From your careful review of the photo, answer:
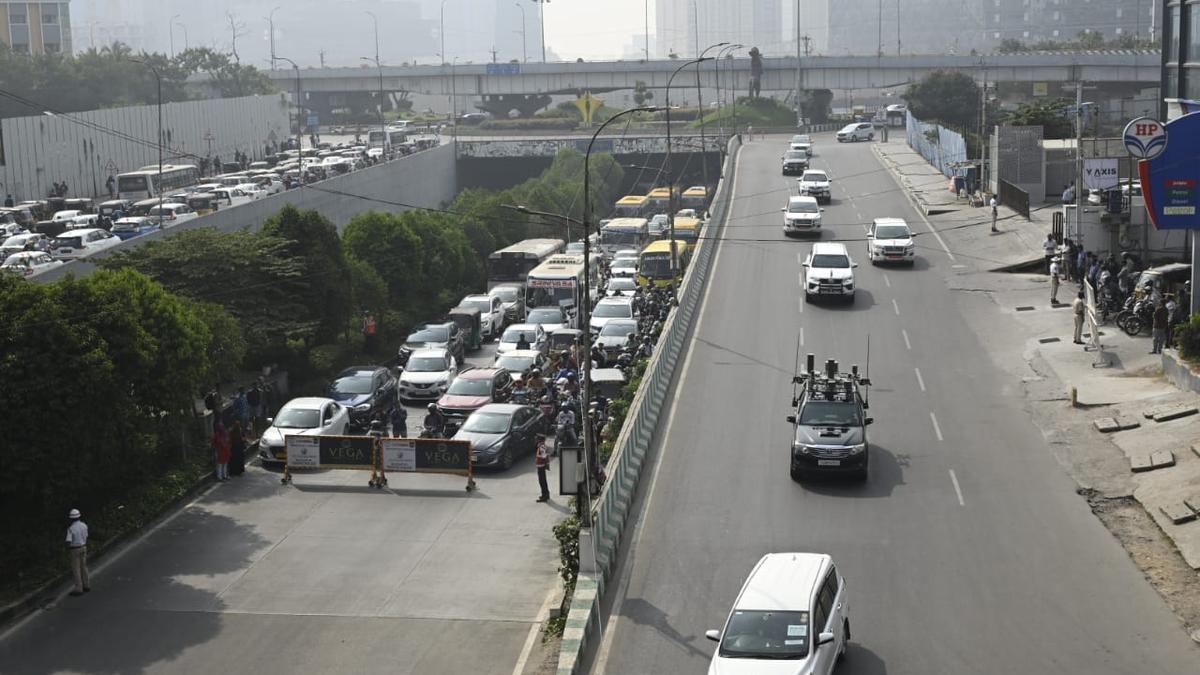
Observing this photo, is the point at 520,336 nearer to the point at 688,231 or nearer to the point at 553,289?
the point at 553,289

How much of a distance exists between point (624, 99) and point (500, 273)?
144681mm

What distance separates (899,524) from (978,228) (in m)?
31.0

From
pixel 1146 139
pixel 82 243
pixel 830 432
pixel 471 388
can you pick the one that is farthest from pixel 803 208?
pixel 830 432

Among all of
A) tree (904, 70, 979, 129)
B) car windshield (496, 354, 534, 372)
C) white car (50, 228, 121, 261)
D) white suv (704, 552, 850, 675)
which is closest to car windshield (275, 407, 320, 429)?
car windshield (496, 354, 534, 372)

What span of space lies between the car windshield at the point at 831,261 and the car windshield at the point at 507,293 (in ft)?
50.3

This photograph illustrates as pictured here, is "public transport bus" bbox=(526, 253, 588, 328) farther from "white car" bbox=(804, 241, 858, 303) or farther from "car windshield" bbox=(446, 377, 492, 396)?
"car windshield" bbox=(446, 377, 492, 396)

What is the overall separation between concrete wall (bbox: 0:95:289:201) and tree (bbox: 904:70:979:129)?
52.3m

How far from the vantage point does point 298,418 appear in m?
32.2

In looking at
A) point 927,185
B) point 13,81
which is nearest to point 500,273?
point 927,185

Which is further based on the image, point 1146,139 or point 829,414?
point 1146,139

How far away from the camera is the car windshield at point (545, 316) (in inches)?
1855

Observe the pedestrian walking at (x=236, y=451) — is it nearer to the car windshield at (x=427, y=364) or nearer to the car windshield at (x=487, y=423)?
the car windshield at (x=487, y=423)

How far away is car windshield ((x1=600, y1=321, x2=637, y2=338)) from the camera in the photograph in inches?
1645

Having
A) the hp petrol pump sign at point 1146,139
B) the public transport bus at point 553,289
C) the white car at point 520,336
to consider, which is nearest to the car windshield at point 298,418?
the white car at point 520,336
